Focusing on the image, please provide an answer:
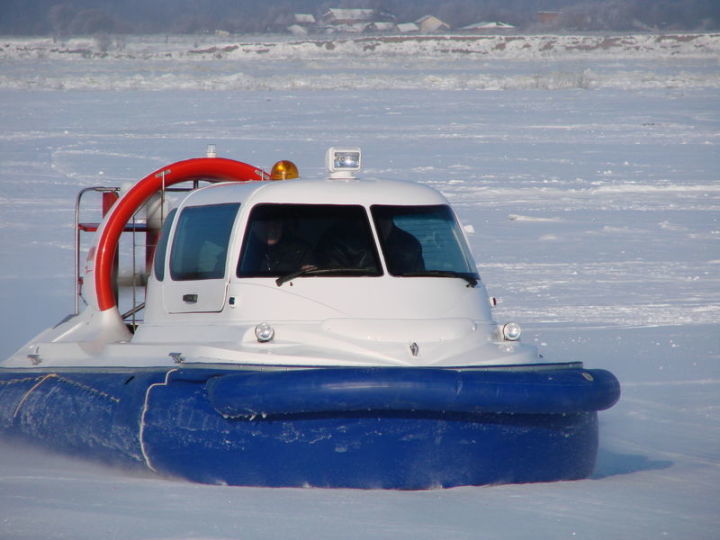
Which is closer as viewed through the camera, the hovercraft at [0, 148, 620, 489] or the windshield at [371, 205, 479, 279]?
the hovercraft at [0, 148, 620, 489]

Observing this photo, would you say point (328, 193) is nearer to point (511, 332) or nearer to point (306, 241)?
point (306, 241)

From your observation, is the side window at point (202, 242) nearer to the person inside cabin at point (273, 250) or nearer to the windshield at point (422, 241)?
the person inside cabin at point (273, 250)

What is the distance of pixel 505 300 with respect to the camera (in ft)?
36.9

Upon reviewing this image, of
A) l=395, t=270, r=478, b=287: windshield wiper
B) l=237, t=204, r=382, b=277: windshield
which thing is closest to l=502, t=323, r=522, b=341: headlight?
l=395, t=270, r=478, b=287: windshield wiper

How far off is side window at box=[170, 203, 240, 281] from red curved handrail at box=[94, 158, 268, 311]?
26.9 inches

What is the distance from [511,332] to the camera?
247 inches

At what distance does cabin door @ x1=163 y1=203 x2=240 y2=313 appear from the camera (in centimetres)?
639

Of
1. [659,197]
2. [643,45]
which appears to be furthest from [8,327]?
[643,45]

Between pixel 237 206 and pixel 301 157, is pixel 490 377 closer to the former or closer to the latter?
pixel 237 206

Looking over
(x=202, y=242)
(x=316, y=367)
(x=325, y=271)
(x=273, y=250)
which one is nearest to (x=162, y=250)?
(x=202, y=242)

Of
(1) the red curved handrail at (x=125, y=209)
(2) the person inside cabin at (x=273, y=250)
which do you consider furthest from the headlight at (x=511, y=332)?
(1) the red curved handrail at (x=125, y=209)

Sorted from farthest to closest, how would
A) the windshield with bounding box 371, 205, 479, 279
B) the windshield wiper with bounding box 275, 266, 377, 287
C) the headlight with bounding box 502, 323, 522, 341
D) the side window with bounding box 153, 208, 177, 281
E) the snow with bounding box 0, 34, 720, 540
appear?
the side window with bounding box 153, 208, 177, 281, the windshield with bounding box 371, 205, 479, 279, the headlight with bounding box 502, 323, 522, 341, the windshield wiper with bounding box 275, 266, 377, 287, the snow with bounding box 0, 34, 720, 540

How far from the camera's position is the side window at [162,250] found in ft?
22.5

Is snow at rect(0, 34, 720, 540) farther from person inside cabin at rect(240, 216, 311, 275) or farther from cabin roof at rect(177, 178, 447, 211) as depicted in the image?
cabin roof at rect(177, 178, 447, 211)
